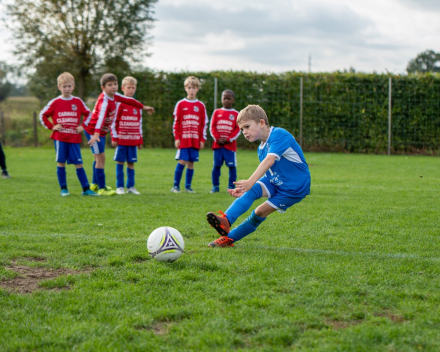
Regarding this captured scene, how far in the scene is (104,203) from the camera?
7.07 m

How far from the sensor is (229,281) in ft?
11.1

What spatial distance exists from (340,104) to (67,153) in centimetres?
1259

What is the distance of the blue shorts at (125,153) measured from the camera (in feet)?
27.2

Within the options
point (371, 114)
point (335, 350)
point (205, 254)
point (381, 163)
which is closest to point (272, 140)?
point (205, 254)

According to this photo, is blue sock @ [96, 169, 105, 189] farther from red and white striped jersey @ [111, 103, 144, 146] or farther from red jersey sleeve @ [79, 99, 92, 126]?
red jersey sleeve @ [79, 99, 92, 126]

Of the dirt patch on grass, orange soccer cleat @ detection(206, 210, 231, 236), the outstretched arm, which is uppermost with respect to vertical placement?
the outstretched arm

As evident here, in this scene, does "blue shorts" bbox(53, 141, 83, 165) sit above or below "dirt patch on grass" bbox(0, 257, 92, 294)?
above

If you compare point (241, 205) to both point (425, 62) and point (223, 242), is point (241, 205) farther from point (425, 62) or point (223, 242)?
point (425, 62)

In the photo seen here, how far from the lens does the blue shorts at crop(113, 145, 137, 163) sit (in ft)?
27.2

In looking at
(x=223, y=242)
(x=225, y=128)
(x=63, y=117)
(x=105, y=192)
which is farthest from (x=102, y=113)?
(x=223, y=242)

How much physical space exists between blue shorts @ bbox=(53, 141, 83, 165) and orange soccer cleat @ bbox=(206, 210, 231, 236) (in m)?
4.34

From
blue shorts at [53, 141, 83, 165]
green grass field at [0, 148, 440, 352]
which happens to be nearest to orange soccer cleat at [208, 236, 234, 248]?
green grass field at [0, 148, 440, 352]

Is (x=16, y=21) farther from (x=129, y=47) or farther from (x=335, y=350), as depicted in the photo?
(x=335, y=350)

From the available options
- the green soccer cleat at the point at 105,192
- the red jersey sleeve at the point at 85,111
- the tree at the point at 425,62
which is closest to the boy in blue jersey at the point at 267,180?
the green soccer cleat at the point at 105,192
